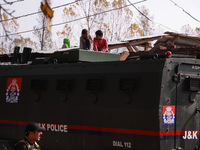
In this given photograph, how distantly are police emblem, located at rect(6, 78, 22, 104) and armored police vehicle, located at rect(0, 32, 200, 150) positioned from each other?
68mm

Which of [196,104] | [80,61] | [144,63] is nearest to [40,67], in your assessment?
[80,61]

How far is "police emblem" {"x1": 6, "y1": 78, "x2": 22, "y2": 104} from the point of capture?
937 centimetres

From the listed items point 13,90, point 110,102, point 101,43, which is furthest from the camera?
point 101,43

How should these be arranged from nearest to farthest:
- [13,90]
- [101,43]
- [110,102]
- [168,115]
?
[168,115] < [110,102] < [13,90] < [101,43]

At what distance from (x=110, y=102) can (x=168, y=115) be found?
120cm

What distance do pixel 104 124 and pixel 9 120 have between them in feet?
9.77

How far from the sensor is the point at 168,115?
6992 mm

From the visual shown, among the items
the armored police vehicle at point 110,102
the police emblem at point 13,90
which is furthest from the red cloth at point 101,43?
the police emblem at point 13,90

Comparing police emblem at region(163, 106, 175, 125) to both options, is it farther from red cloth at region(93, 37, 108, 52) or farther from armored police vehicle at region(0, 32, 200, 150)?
red cloth at region(93, 37, 108, 52)

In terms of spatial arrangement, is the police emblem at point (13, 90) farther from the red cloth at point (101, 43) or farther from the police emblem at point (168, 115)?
the police emblem at point (168, 115)

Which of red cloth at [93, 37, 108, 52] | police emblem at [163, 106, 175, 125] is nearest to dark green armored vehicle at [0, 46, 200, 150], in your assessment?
police emblem at [163, 106, 175, 125]

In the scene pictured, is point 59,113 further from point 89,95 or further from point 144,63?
point 144,63

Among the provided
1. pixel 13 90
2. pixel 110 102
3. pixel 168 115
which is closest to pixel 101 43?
pixel 13 90

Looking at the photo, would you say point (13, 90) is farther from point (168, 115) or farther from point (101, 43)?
point (168, 115)
